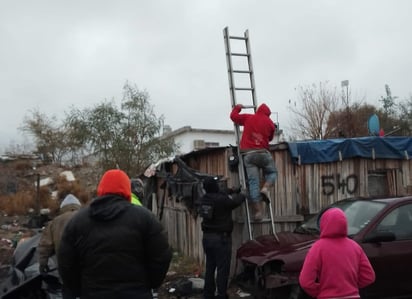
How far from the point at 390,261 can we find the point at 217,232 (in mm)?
2551

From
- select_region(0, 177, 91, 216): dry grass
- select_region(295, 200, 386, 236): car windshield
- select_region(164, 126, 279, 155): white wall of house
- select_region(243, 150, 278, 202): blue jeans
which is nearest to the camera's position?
select_region(295, 200, 386, 236): car windshield

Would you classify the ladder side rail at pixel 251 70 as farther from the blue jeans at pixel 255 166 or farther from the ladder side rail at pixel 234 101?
the blue jeans at pixel 255 166

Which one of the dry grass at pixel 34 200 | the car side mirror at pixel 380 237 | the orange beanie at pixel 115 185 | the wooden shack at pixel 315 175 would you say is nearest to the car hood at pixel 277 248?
the car side mirror at pixel 380 237

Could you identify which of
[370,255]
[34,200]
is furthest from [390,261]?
[34,200]

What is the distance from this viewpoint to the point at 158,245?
3221 millimetres

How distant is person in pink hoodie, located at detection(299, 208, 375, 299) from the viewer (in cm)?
371

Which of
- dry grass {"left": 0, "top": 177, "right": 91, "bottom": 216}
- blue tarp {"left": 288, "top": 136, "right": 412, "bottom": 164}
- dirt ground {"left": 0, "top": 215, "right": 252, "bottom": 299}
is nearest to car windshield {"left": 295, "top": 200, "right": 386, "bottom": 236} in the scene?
dirt ground {"left": 0, "top": 215, "right": 252, "bottom": 299}

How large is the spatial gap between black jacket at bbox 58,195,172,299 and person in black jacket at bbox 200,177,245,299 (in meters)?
4.00

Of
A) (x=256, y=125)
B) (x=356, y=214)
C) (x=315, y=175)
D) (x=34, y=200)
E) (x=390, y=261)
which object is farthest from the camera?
(x=34, y=200)

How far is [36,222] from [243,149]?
26.4 ft

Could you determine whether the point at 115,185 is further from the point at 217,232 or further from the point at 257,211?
the point at 257,211

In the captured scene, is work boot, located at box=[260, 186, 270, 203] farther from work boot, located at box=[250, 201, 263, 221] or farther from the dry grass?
the dry grass

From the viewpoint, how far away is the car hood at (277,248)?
600cm

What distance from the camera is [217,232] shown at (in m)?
7.29
